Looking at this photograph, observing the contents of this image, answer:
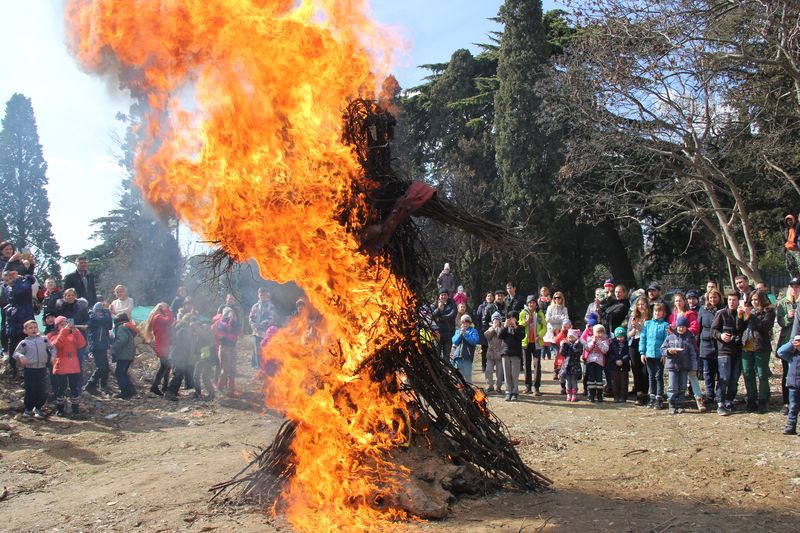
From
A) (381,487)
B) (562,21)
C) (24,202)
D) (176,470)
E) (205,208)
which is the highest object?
(562,21)

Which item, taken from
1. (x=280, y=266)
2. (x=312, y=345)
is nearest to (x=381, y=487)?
(x=312, y=345)

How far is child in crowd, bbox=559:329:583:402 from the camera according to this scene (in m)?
11.2

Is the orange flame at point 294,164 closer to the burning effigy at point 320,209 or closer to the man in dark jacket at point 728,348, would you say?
the burning effigy at point 320,209

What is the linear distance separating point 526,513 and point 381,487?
118 cm

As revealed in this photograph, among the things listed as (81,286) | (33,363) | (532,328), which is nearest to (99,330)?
(81,286)

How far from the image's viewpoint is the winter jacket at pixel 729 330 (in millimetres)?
9656

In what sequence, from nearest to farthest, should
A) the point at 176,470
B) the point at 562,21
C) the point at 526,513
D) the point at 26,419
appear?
the point at 526,513, the point at 176,470, the point at 26,419, the point at 562,21

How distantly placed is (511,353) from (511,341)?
0.23 m

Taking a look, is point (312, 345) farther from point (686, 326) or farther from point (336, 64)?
point (686, 326)

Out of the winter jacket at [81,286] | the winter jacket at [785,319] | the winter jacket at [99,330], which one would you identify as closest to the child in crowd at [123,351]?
the winter jacket at [99,330]

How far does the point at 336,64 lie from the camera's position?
532 cm

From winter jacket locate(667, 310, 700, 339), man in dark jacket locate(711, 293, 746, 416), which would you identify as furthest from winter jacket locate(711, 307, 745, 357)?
winter jacket locate(667, 310, 700, 339)

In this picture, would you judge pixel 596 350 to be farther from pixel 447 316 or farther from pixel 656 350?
pixel 447 316

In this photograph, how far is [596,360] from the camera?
36.8ft
